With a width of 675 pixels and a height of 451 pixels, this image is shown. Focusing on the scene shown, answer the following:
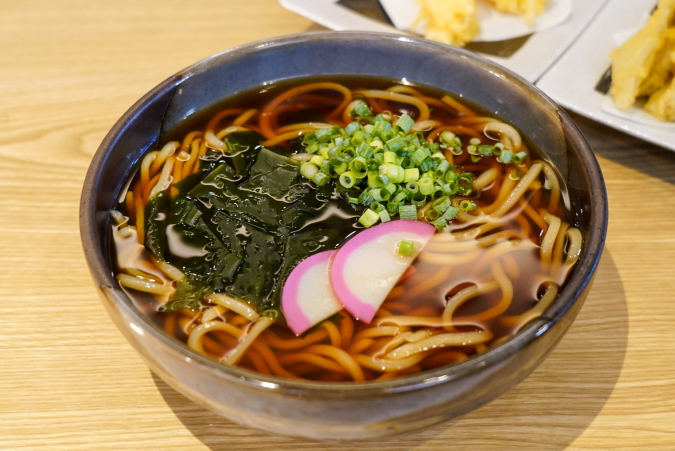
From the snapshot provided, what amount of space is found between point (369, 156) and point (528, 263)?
517 mm

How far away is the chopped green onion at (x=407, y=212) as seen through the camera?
1.51 metres

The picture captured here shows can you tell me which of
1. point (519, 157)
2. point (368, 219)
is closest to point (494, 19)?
point (519, 157)

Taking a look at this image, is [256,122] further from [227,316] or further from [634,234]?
[634,234]

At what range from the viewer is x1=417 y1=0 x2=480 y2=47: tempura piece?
237 cm

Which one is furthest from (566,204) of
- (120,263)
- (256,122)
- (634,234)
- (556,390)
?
(120,263)

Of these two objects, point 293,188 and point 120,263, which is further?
point 293,188

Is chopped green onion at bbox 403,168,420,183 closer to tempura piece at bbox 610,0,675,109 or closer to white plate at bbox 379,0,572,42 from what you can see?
tempura piece at bbox 610,0,675,109

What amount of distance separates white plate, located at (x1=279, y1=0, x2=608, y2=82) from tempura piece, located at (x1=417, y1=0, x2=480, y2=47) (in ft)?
0.48

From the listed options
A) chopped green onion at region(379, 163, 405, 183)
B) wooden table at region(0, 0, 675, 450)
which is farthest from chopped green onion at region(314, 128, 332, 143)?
wooden table at region(0, 0, 675, 450)

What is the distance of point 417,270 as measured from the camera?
56.0 inches

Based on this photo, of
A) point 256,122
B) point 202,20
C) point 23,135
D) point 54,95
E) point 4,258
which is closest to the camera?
point 4,258

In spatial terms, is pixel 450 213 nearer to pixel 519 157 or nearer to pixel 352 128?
pixel 519 157

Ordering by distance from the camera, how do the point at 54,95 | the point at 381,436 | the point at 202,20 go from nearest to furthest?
the point at 381,436, the point at 54,95, the point at 202,20

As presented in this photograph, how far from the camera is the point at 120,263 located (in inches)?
54.5
